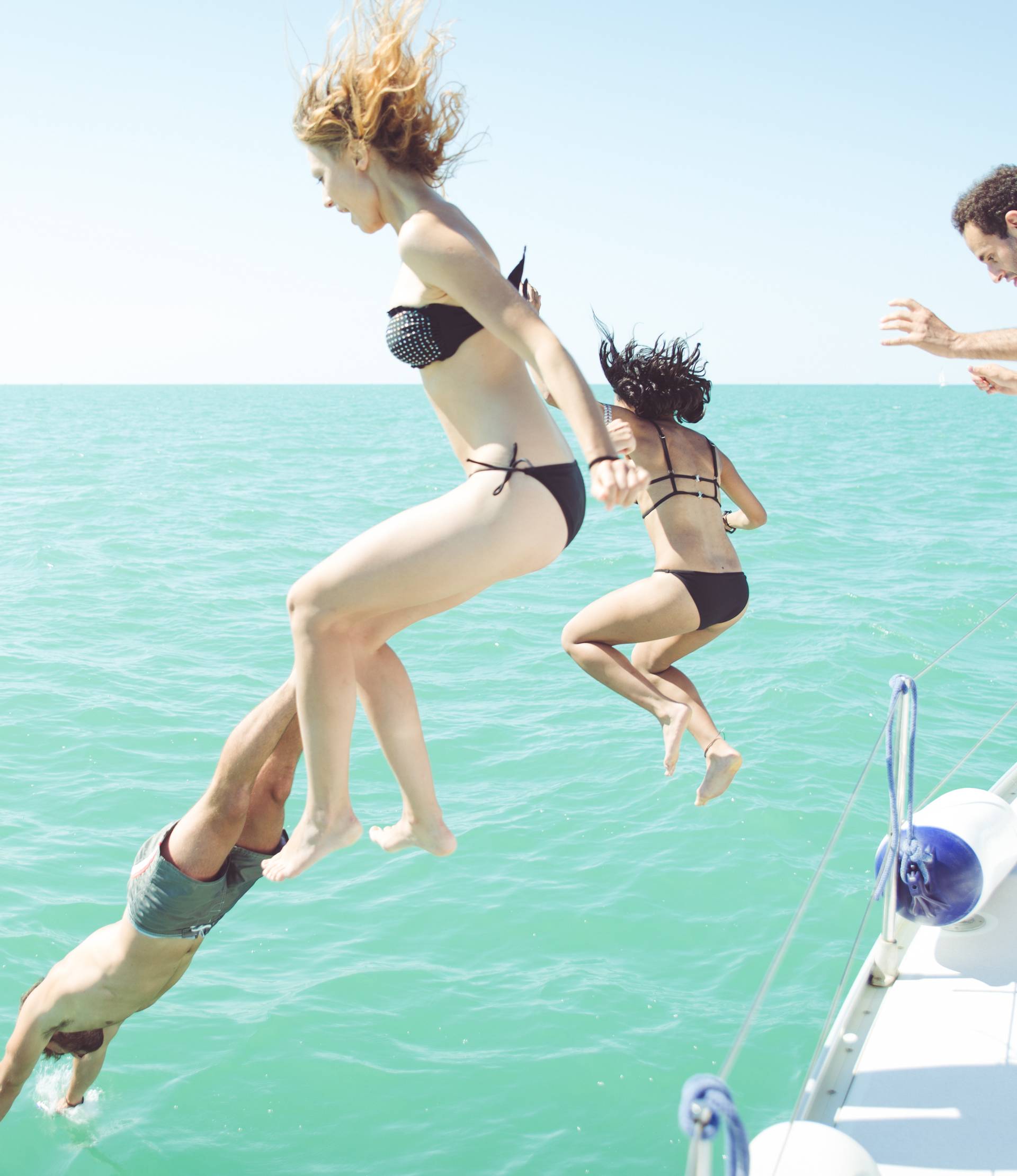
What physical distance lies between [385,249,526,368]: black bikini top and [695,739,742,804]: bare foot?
2.27 metres

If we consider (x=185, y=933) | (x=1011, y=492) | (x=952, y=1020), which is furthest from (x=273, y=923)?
(x=1011, y=492)

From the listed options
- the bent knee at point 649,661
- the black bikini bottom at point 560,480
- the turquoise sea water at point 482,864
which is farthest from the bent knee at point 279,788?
the turquoise sea water at point 482,864

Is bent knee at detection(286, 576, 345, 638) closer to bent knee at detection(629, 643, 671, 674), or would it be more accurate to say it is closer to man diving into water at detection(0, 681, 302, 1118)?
man diving into water at detection(0, 681, 302, 1118)

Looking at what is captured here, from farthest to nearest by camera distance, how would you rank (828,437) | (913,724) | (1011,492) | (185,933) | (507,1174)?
(828,437)
(1011,492)
(507,1174)
(185,933)
(913,724)

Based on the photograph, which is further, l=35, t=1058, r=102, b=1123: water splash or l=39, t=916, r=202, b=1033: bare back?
l=35, t=1058, r=102, b=1123: water splash

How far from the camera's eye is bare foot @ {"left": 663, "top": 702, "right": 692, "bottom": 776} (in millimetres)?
4703

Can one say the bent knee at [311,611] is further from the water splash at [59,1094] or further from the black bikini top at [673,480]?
the water splash at [59,1094]

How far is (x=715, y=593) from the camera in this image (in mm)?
4766

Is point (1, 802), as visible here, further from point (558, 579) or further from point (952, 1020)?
point (558, 579)

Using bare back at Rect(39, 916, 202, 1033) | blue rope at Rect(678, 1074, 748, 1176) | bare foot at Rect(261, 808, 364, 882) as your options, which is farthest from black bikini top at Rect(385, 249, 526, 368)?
bare back at Rect(39, 916, 202, 1033)

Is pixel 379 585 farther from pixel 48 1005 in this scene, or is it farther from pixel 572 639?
pixel 48 1005

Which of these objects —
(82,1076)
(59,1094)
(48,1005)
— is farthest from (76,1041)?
(59,1094)

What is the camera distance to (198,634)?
16.8 metres

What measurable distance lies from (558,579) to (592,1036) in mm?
15067
